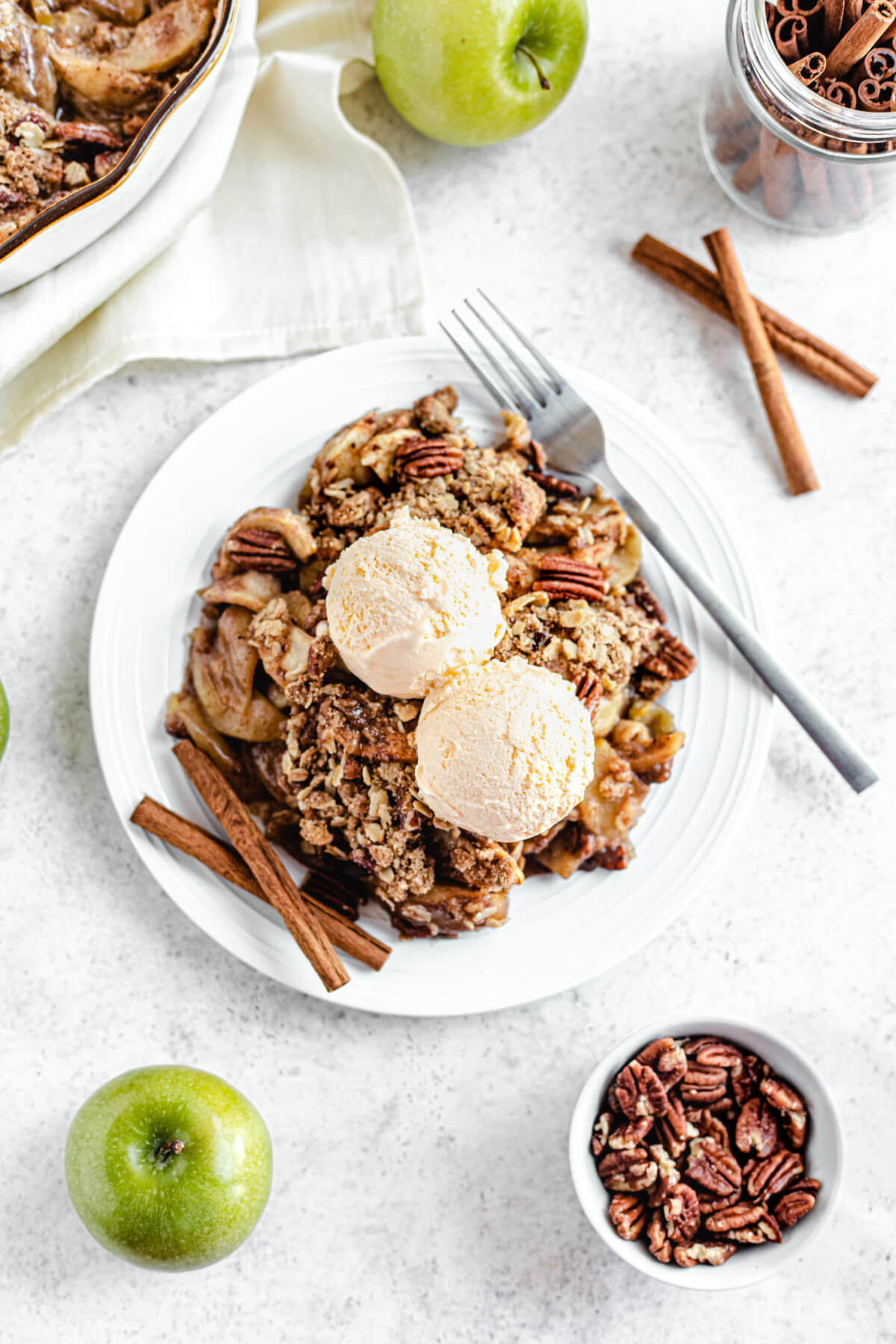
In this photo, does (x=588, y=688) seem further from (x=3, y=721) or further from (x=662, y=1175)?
(x=3, y=721)

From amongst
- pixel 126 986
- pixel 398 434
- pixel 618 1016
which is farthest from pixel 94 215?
pixel 618 1016

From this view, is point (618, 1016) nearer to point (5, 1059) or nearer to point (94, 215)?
point (5, 1059)

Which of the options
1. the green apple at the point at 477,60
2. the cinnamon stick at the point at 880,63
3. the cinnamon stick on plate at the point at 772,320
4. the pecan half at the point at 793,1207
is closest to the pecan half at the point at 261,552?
the green apple at the point at 477,60

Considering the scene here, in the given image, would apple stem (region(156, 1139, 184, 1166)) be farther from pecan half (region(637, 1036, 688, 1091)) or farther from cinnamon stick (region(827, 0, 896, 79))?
cinnamon stick (region(827, 0, 896, 79))

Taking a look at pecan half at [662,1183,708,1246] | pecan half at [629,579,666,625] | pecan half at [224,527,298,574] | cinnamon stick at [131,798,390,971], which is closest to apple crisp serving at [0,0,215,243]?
pecan half at [224,527,298,574]

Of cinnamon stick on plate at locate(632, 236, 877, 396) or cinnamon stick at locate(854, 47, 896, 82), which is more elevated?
cinnamon stick at locate(854, 47, 896, 82)

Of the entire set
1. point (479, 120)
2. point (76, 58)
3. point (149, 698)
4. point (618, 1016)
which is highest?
point (479, 120)
